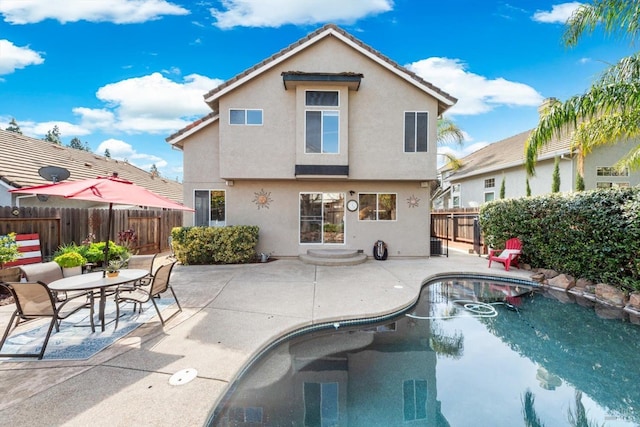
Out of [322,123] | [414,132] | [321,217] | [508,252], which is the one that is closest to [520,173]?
[508,252]

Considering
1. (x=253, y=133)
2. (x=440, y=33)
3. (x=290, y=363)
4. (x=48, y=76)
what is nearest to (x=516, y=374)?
(x=290, y=363)

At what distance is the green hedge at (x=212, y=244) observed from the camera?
36.2 feet

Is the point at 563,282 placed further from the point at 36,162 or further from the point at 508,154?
the point at 36,162

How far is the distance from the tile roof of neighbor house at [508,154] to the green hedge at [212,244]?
14.1 meters

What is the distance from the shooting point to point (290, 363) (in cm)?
470

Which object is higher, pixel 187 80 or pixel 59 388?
pixel 187 80

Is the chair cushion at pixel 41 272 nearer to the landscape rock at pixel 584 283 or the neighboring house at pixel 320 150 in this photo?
the neighboring house at pixel 320 150

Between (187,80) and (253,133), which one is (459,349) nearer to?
(253,133)

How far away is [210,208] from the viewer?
12375 millimetres

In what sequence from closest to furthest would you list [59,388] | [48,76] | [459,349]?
1. [59,388]
2. [459,349]
3. [48,76]

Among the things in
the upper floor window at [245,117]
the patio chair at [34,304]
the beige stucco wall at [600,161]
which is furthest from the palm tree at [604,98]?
the patio chair at [34,304]

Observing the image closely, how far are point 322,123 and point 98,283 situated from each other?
8.96 metres

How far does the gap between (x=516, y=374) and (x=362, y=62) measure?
449 inches

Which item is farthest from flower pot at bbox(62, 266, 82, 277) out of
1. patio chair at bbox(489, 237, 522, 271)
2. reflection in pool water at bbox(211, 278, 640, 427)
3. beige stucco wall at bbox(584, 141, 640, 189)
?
beige stucco wall at bbox(584, 141, 640, 189)
